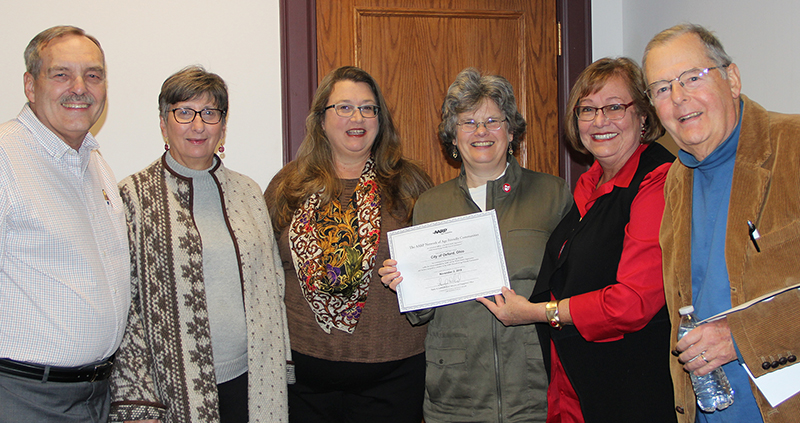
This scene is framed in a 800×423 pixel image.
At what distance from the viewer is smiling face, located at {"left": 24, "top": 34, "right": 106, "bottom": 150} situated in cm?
178

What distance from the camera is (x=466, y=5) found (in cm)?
322

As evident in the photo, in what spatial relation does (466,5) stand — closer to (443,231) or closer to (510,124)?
(510,124)

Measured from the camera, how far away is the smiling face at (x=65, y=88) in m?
1.78

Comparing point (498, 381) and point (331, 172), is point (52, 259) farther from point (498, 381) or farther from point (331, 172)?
point (498, 381)

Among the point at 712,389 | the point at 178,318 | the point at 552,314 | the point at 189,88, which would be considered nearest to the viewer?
the point at 712,389

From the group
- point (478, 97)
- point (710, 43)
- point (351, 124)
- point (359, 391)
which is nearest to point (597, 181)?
point (478, 97)

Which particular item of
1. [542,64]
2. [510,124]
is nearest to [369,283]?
[510,124]

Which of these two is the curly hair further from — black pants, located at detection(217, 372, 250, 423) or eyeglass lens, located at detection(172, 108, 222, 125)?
black pants, located at detection(217, 372, 250, 423)

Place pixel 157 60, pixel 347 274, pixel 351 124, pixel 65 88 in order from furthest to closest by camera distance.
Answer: pixel 157 60 → pixel 351 124 → pixel 347 274 → pixel 65 88

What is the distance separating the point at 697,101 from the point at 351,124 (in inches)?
55.0

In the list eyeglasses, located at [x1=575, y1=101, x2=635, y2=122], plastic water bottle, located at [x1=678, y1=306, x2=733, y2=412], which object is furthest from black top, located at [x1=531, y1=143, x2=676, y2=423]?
plastic water bottle, located at [x1=678, y1=306, x2=733, y2=412]

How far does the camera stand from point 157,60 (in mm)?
2971

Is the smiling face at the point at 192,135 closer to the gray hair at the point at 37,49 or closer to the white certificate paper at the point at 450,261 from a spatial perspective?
the gray hair at the point at 37,49

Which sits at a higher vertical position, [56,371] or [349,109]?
[349,109]
